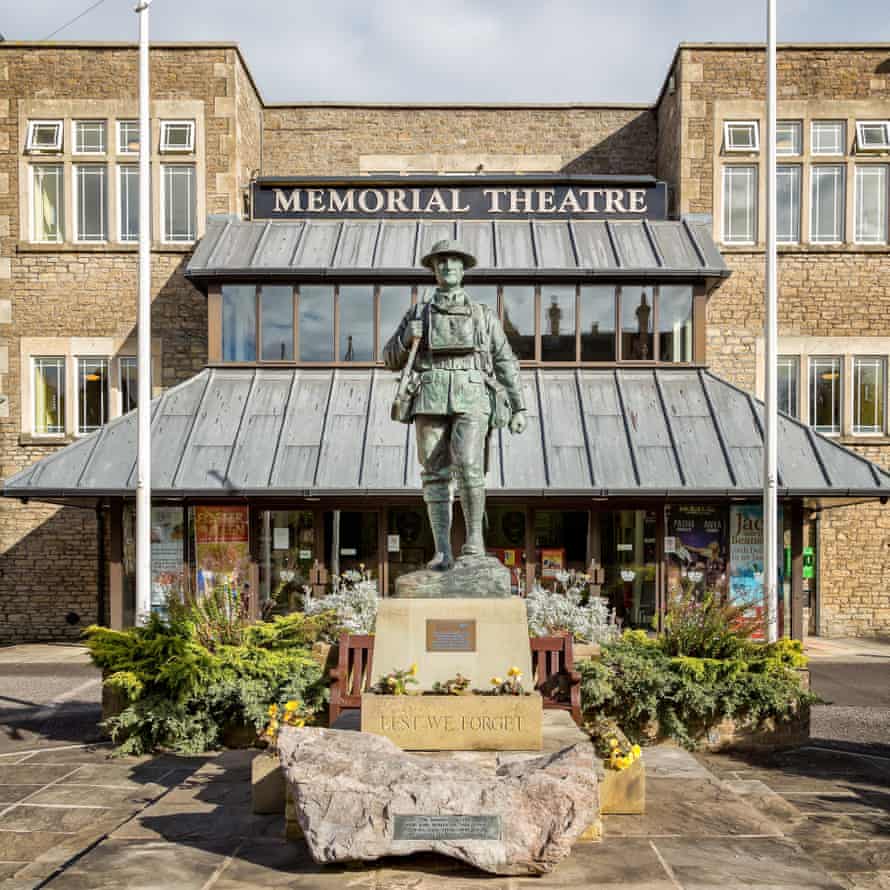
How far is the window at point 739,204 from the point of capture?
2016cm

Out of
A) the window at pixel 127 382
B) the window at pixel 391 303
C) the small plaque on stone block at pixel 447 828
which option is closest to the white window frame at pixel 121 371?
the window at pixel 127 382

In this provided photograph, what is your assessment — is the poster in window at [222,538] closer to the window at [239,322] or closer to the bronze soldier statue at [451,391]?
the window at [239,322]

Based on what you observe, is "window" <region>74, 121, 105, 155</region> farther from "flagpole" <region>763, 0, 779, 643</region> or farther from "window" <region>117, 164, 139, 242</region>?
"flagpole" <region>763, 0, 779, 643</region>

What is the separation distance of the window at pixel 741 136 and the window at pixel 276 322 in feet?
31.4

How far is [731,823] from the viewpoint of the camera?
6.23 meters

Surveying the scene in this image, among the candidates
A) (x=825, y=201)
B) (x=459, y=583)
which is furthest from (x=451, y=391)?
(x=825, y=201)

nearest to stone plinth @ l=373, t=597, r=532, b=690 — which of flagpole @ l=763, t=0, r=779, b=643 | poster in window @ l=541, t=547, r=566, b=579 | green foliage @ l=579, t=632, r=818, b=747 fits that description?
green foliage @ l=579, t=632, r=818, b=747

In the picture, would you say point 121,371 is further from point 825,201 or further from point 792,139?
point 825,201

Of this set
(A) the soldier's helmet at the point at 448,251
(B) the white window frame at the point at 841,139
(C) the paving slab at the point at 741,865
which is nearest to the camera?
(C) the paving slab at the point at 741,865

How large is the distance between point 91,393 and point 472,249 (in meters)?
8.22

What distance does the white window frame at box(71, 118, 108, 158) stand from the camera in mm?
20078

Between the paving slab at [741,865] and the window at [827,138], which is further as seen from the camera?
the window at [827,138]

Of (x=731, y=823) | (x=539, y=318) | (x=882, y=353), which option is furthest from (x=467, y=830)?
(x=882, y=353)

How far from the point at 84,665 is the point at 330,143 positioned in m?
13.4
